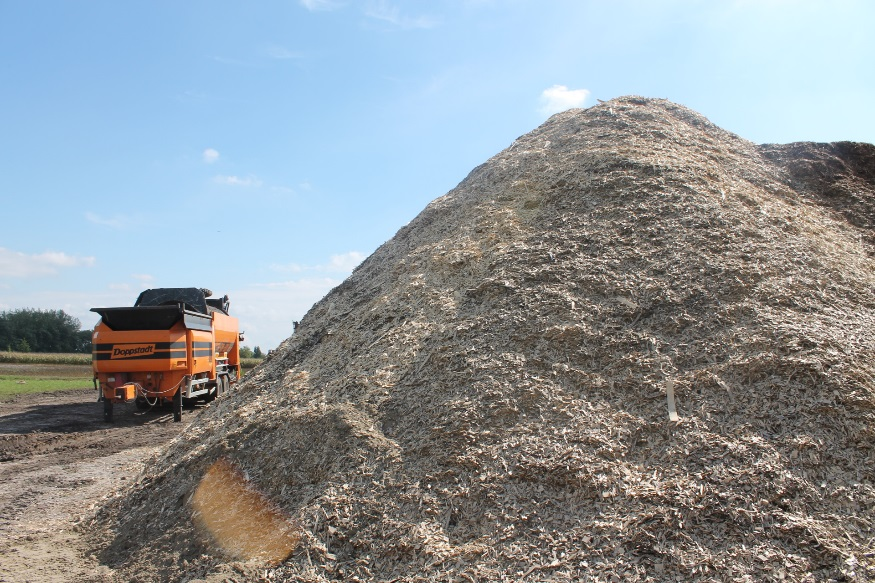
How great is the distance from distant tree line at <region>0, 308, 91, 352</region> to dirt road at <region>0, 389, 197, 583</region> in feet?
141

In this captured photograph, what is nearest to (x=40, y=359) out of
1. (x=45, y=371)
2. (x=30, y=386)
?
A: (x=45, y=371)

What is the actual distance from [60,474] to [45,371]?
81.1ft

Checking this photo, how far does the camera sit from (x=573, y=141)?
820 cm

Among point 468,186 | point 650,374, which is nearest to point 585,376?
point 650,374

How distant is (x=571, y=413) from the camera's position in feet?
13.6

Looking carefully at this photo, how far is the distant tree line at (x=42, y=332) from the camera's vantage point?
50.5 m

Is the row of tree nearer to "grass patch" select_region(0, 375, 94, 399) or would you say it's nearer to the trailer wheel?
"grass patch" select_region(0, 375, 94, 399)

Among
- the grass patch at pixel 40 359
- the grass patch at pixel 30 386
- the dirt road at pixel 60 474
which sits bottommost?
the dirt road at pixel 60 474

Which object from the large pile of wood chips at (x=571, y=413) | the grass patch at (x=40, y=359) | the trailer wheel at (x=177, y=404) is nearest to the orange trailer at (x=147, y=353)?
the trailer wheel at (x=177, y=404)

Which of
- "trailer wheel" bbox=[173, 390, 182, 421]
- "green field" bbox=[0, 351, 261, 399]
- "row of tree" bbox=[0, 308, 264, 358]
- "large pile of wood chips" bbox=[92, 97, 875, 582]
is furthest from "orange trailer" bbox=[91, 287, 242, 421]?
"row of tree" bbox=[0, 308, 264, 358]

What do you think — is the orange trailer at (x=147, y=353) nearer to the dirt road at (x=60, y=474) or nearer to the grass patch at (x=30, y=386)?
the dirt road at (x=60, y=474)

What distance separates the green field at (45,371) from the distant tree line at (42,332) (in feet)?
67.9

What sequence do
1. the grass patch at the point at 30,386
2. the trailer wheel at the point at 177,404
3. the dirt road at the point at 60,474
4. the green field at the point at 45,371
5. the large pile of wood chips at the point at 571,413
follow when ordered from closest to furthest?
the large pile of wood chips at the point at 571,413, the dirt road at the point at 60,474, the trailer wheel at the point at 177,404, the grass patch at the point at 30,386, the green field at the point at 45,371

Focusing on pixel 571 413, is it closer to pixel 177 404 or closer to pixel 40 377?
pixel 177 404
